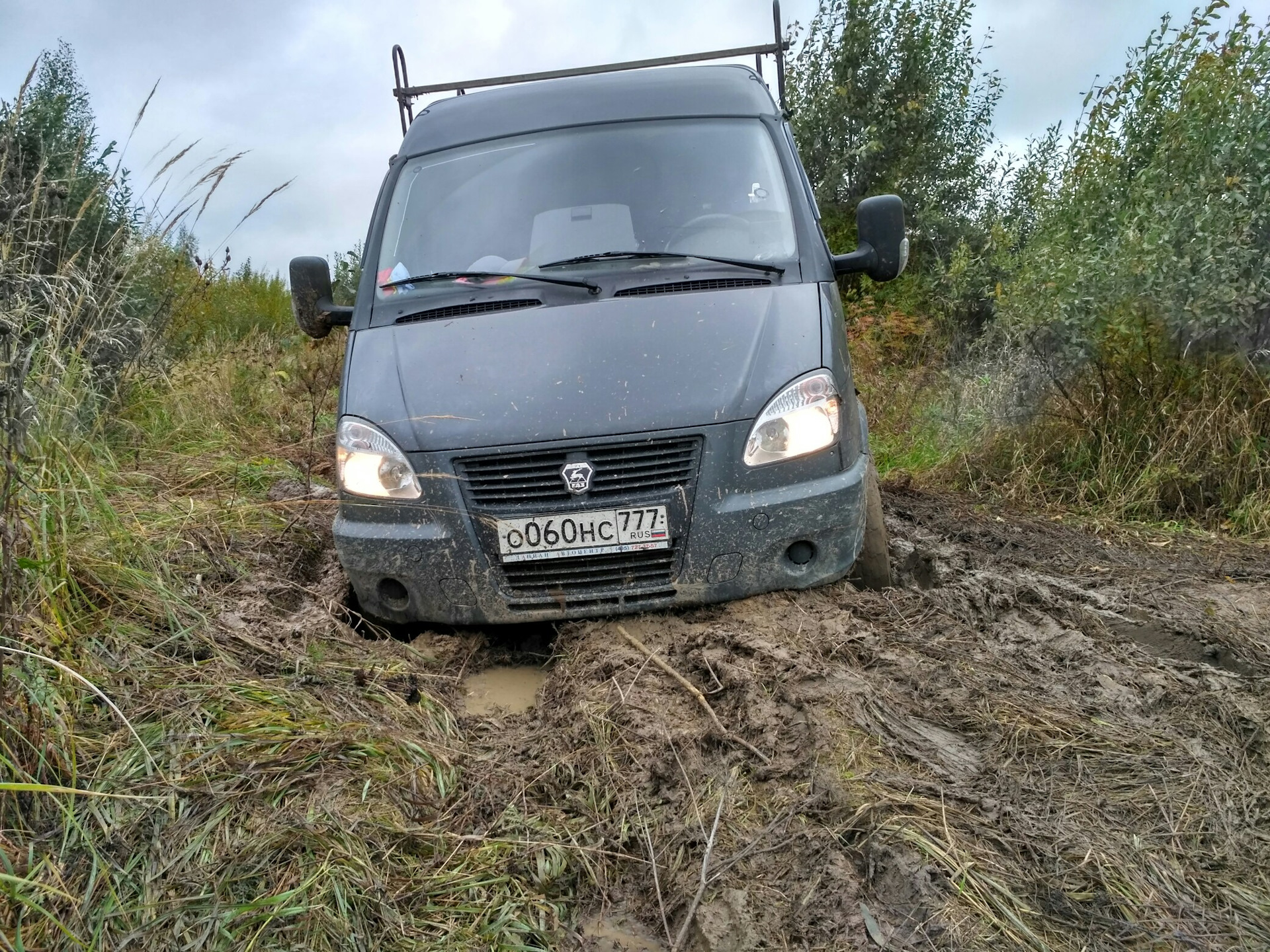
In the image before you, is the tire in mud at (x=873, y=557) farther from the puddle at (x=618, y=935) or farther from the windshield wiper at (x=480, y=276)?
the puddle at (x=618, y=935)

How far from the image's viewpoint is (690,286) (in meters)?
3.80

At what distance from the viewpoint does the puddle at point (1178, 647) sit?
11.2 feet

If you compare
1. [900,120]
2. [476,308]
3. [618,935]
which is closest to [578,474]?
[476,308]

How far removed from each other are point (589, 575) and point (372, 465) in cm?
86

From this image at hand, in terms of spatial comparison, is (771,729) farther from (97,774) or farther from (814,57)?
(814,57)

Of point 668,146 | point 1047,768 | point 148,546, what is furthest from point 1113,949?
point 668,146

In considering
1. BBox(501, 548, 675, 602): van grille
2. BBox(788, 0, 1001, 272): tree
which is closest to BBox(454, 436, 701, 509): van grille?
BBox(501, 548, 675, 602): van grille

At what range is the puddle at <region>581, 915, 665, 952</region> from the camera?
6.97 ft

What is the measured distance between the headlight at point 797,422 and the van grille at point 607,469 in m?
0.23

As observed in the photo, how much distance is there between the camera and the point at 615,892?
2.28m

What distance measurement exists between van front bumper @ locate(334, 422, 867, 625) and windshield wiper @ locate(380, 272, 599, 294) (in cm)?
83

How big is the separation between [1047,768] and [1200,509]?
3.83 m

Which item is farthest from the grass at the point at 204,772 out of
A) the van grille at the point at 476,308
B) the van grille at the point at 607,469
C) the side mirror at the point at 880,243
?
the side mirror at the point at 880,243

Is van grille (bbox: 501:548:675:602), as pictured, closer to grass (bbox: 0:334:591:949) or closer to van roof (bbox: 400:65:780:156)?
grass (bbox: 0:334:591:949)
